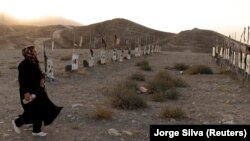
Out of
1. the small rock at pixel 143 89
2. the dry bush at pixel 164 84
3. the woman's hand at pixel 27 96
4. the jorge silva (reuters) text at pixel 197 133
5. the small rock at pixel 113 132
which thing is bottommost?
the small rock at pixel 113 132

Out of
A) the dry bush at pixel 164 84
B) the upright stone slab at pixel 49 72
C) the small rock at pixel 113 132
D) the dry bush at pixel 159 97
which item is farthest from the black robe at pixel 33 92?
the upright stone slab at pixel 49 72

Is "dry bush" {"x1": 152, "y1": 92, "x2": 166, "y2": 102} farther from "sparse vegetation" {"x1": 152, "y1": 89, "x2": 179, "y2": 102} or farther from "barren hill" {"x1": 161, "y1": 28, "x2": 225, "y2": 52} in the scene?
"barren hill" {"x1": 161, "y1": 28, "x2": 225, "y2": 52}

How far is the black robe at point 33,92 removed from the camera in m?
9.01

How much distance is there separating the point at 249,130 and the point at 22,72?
14.4 feet

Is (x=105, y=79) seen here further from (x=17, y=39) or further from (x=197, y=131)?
(x=17, y=39)

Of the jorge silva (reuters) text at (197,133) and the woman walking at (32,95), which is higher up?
the woman walking at (32,95)

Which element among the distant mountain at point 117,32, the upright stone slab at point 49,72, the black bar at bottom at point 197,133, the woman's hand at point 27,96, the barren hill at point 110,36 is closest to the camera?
the black bar at bottom at point 197,133

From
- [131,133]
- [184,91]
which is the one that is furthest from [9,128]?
[184,91]

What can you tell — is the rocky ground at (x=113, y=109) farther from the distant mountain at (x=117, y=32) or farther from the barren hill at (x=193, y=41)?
the distant mountain at (x=117, y=32)

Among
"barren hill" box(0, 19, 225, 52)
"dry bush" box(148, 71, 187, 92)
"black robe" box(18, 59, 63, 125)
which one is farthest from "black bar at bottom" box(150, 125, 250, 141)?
"barren hill" box(0, 19, 225, 52)

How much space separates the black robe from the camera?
9.01 m

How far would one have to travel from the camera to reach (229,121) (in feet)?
36.6

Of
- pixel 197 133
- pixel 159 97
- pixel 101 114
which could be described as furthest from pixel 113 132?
pixel 159 97

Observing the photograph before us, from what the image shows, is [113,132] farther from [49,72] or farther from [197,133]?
[49,72]
